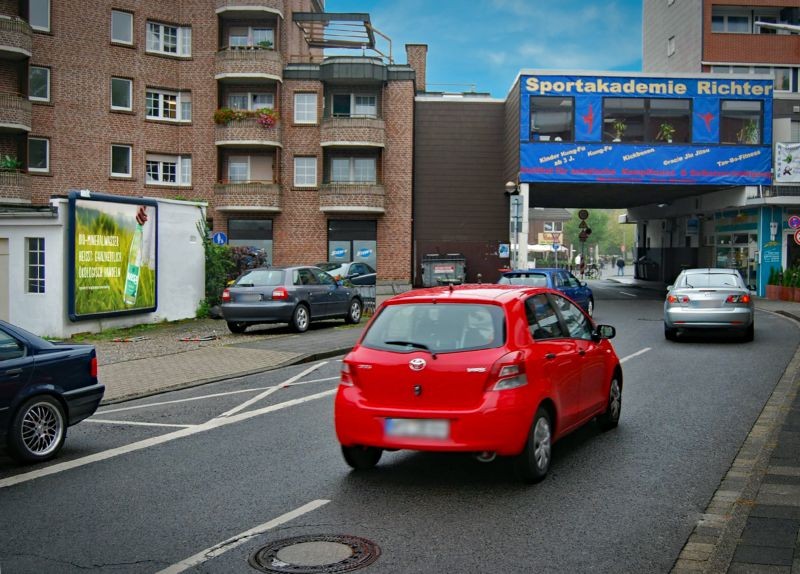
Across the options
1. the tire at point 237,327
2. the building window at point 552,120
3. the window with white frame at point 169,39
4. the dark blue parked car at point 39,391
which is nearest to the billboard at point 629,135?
the building window at point 552,120

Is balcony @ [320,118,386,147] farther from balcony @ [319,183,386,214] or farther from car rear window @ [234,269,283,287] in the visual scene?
car rear window @ [234,269,283,287]

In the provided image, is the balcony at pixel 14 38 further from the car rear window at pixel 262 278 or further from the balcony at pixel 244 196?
the car rear window at pixel 262 278

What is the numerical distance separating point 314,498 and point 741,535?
2905 millimetres

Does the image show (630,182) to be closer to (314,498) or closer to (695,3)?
(695,3)

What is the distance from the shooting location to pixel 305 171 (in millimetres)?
41219

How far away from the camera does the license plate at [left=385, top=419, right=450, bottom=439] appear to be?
6285 millimetres

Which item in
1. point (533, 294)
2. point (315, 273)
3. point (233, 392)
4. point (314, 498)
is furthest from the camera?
point (315, 273)

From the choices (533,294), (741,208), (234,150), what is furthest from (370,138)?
(533,294)

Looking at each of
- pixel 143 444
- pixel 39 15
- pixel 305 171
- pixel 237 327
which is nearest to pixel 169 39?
pixel 39 15

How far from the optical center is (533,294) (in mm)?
7402

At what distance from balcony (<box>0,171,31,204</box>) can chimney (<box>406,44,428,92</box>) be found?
802 inches

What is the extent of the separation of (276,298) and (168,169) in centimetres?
2382

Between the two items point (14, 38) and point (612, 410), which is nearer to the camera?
point (612, 410)

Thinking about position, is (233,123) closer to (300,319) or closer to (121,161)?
(121,161)
